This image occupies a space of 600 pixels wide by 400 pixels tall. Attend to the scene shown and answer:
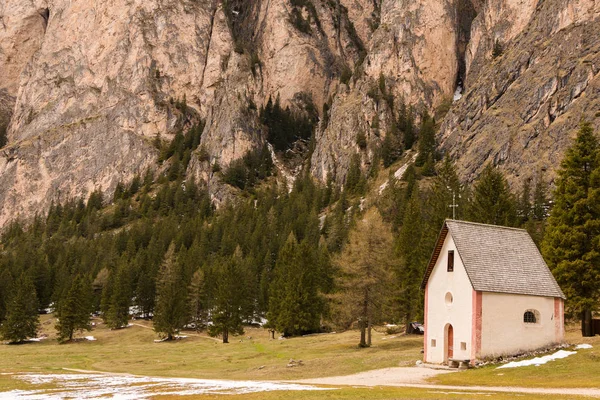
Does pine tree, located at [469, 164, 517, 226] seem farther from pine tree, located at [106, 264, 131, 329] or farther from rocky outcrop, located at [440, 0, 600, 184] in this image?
pine tree, located at [106, 264, 131, 329]

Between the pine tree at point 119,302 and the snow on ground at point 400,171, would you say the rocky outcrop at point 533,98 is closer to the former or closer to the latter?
the snow on ground at point 400,171

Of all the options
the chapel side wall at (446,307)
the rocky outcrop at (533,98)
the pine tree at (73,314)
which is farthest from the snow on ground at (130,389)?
the rocky outcrop at (533,98)

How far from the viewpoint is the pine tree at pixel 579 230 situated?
157 feet

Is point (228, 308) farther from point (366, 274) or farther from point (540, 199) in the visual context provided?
point (540, 199)

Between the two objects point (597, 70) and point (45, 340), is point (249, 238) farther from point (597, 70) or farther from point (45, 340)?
point (597, 70)

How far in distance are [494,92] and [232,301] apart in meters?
96.7

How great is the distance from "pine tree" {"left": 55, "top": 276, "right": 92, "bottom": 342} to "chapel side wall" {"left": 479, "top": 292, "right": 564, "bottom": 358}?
232ft

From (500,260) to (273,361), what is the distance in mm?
21412

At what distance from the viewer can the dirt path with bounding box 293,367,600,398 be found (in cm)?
2938

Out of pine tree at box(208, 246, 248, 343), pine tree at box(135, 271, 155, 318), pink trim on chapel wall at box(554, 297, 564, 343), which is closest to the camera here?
pink trim on chapel wall at box(554, 297, 564, 343)

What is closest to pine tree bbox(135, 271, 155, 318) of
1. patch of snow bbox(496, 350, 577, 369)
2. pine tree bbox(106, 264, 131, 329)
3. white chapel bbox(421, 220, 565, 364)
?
pine tree bbox(106, 264, 131, 329)

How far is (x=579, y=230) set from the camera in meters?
48.7

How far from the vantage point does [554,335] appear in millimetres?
45125

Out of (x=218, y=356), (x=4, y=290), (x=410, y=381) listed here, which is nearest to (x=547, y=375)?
(x=410, y=381)
